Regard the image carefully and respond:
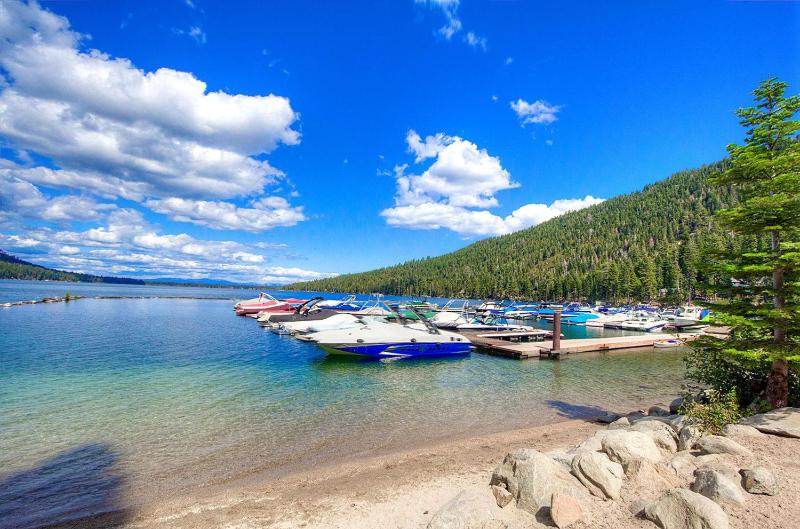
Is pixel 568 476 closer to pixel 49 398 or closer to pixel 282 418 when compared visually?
pixel 282 418

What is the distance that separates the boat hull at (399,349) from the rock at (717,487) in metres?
23.3

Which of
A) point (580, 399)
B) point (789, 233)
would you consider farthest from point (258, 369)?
point (789, 233)

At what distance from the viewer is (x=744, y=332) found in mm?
10969

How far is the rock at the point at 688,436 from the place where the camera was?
902 cm

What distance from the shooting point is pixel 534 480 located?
22.9ft

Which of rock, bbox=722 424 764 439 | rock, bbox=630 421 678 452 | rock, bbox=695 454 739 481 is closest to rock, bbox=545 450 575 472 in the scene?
rock, bbox=630 421 678 452

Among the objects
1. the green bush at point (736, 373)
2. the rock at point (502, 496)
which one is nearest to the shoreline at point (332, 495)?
the rock at point (502, 496)

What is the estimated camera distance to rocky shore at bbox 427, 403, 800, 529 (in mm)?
5746

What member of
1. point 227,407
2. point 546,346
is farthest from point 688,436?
point 546,346

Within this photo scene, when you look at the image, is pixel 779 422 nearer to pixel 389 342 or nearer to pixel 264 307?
pixel 389 342

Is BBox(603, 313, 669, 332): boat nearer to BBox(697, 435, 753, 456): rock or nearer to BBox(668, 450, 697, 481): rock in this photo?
BBox(697, 435, 753, 456): rock

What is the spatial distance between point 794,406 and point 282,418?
55.7ft

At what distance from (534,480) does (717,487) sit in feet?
9.27

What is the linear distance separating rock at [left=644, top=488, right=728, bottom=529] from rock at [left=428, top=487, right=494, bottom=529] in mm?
2508
